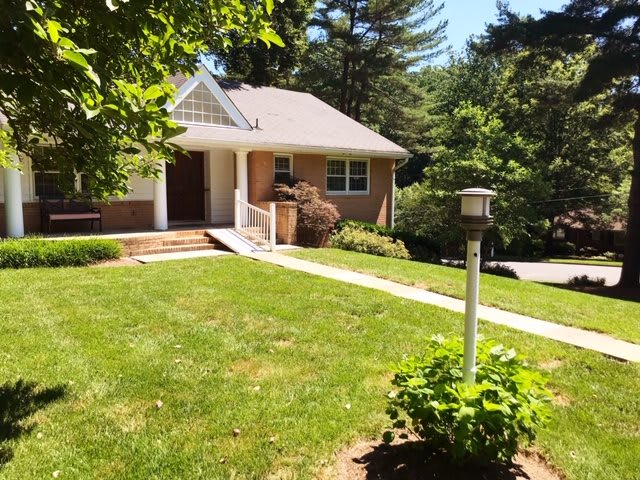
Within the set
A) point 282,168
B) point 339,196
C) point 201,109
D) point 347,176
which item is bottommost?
point 339,196

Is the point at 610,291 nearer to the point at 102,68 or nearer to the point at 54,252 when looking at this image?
the point at 54,252

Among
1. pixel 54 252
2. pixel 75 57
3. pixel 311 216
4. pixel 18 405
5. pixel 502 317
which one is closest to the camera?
pixel 75 57

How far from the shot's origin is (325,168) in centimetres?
1786

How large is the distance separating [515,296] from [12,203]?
1132 centimetres

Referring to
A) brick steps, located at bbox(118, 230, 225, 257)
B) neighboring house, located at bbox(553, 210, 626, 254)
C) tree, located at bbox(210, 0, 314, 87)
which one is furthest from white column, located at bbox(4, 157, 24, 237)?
neighboring house, located at bbox(553, 210, 626, 254)

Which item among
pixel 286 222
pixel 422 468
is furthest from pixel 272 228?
pixel 422 468

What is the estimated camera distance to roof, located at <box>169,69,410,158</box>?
1505cm

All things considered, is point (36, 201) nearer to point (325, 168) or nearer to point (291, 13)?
point (325, 168)

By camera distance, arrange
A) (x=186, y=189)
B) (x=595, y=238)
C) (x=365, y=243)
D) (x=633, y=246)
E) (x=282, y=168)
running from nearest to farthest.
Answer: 1. (x=365, y=243)
2. (x=282, y=168)
3. (x=186, y=189)
4. (x=633, y=246)
5. (x=595, y=238)

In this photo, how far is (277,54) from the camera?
25.4 meters

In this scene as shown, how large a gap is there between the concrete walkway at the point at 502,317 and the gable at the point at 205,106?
252 inches

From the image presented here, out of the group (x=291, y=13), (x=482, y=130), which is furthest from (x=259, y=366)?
(x=291, y=13)

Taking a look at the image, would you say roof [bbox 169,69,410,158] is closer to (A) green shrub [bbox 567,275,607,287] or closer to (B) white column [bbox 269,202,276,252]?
Answer: (B) white column [bbox 269,202,276,252]

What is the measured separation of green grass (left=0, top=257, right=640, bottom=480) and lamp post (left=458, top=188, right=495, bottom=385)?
40.4 inches
